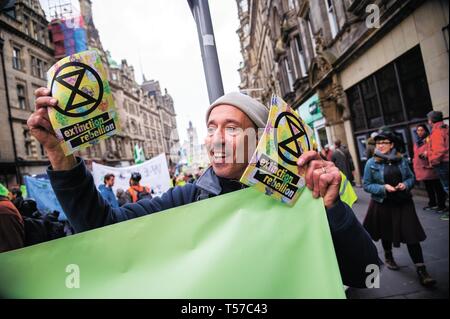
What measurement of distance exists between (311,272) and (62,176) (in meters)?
1.15

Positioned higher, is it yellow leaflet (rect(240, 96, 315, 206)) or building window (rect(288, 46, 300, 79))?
building window (rect(288, 46, 300, 79))

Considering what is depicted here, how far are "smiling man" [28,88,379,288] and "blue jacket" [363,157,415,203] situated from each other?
2.66m

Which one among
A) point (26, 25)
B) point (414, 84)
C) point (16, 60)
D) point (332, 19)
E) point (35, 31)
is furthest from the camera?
point (35, 31)

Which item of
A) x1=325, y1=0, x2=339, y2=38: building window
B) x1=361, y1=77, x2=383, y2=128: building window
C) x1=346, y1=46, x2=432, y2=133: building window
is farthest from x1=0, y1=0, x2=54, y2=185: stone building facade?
x1=346, y1=46, x2=432, y2=133: building window

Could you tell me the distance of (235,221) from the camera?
106cm

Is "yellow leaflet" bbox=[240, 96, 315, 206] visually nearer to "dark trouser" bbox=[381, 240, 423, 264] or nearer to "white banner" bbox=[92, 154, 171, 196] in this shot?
"dark trouser" bbox=[381, 240, 423, 264]

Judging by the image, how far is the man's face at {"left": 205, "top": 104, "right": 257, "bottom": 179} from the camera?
1355mm

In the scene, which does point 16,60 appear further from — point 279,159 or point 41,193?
point 279,159

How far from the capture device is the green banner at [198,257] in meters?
0.95

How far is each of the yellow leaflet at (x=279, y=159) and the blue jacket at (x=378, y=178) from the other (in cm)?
296

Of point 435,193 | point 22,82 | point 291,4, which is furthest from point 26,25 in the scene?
point 435,193

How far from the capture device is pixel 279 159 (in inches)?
38.6

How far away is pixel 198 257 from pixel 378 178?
10.8 ft
